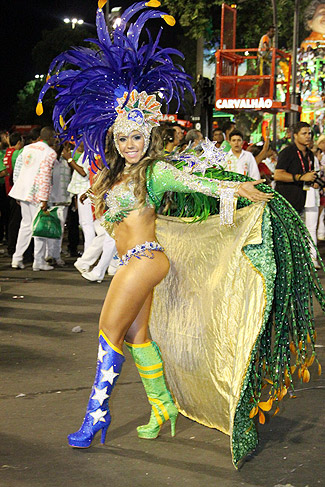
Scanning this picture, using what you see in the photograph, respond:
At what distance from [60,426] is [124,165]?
65.4 inches

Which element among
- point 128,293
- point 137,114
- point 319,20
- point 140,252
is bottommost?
point 128,293

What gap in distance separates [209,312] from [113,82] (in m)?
1.48

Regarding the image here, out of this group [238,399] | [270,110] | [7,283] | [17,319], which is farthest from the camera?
[270,110]

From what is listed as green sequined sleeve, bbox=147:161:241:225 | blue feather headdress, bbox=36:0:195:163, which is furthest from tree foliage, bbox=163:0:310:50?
green sequined sleeve, bbox=147:161:241:225

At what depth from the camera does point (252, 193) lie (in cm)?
436

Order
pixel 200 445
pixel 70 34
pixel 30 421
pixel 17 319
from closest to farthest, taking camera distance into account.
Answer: pixel 200 445 < pixel 30 421 < pixel 17 319 < pixel 70 34

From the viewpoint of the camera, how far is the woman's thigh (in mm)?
4559

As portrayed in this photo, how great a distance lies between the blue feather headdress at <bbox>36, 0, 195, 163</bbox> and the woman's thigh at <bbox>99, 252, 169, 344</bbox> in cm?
75

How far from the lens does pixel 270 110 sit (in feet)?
72.7

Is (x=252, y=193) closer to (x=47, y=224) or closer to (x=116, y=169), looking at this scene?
(x=116, y=169)

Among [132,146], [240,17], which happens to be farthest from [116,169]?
[240,17]

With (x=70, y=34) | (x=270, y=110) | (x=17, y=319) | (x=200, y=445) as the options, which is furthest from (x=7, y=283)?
(x=70, y=34)

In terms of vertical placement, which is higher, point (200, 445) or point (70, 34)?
point (70, 34)

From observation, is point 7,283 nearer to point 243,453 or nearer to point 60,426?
point 60,426
